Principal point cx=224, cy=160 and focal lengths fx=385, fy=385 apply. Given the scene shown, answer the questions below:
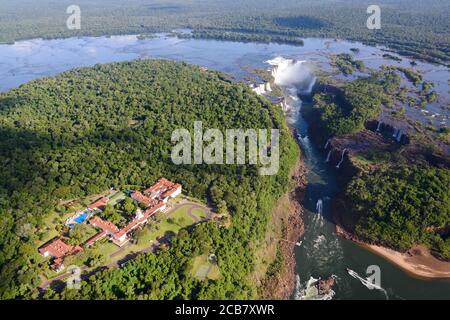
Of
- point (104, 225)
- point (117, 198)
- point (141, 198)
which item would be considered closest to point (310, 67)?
point (141, 198)

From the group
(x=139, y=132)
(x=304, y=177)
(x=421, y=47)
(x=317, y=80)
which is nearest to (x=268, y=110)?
(x=304, y=177)

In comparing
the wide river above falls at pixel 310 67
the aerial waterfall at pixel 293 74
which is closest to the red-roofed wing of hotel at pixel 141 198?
the wide river above falls at pixel 310 67

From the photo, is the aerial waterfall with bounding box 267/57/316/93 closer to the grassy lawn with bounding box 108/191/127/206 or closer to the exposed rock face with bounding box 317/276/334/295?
the exposed rock face with bounding box 317/276/334/295

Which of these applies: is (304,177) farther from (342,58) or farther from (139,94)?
(342,58)

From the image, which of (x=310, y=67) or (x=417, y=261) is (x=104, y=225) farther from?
(x=310, y=67)

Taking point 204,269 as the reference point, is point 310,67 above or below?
above

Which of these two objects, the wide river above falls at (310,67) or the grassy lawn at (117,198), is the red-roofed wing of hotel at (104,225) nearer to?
the grassy lawn at (117,198)
